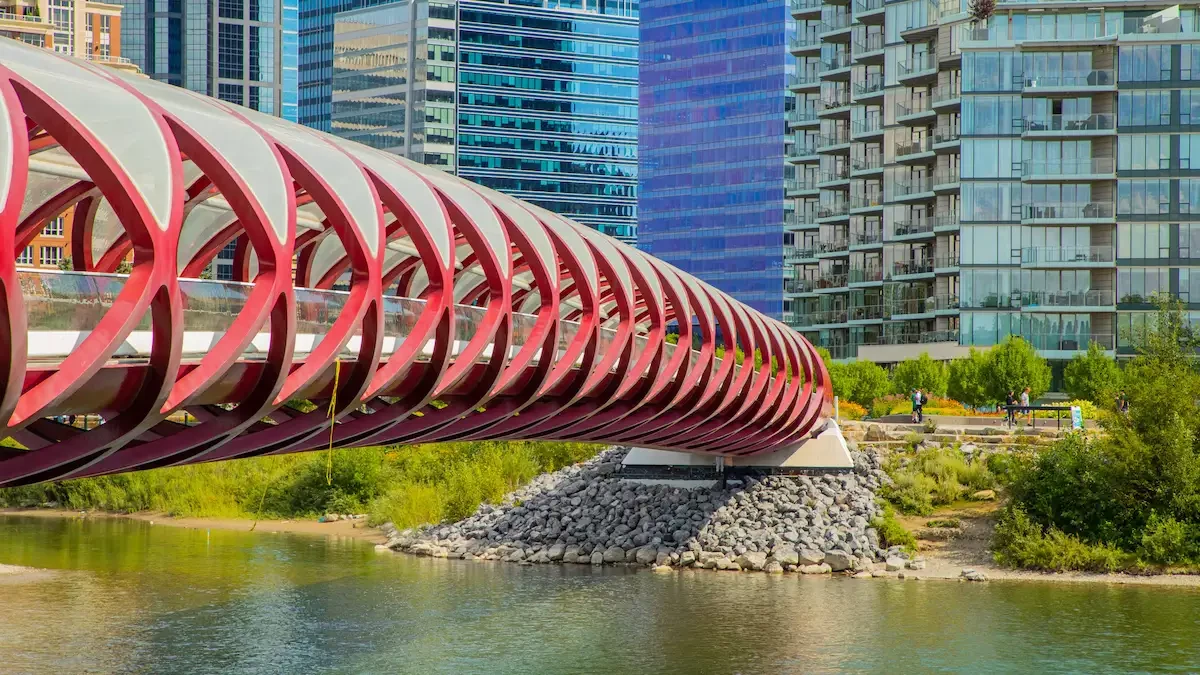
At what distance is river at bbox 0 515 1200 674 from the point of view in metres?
28.0

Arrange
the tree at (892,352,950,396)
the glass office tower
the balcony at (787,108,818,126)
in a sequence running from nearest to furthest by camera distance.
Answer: the tree at (892,352,950,396) < the balcony at (787,108,818,126) < the glass office tower

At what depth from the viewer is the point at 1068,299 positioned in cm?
8069

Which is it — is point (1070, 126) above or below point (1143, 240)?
above

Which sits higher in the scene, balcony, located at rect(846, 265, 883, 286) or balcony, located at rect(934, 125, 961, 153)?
balcony, located at rect(934, 125, 961, 153)

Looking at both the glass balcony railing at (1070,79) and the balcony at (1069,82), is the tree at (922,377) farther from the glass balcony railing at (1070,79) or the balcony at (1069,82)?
the glass balcony railing at (1070,79)

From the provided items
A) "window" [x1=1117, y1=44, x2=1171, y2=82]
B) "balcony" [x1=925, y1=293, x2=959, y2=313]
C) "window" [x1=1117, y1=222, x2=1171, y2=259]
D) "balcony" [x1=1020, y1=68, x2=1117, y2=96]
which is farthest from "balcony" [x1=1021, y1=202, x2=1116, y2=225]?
"window" [x1=1117, y1=44, x2=1171, y2=82]

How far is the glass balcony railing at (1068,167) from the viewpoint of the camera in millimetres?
79188

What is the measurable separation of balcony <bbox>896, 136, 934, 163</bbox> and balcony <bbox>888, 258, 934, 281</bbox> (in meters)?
5.79

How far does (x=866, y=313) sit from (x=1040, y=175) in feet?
51.4

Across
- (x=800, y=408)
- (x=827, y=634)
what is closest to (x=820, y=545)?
(x=800, y=408)

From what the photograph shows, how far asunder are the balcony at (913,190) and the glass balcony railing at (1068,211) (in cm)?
679

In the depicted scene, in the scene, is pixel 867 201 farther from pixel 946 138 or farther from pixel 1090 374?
pixel 1090 374

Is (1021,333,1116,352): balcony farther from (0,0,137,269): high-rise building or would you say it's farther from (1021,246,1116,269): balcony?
(0,0,137,269): high-rise building

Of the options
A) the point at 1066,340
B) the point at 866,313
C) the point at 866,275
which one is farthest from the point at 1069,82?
the point at 866,313
